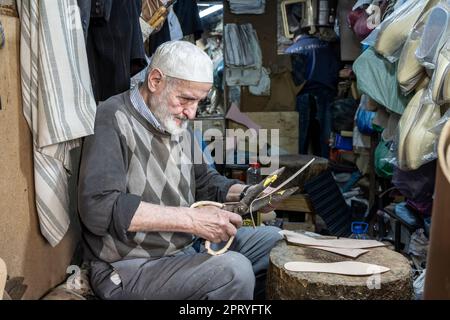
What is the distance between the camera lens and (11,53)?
1716 mm

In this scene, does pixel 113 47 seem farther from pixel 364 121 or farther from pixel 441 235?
pixel 364 121

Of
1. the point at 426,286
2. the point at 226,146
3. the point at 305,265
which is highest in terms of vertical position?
the point at 426,286

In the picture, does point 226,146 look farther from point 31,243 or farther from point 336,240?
point 31,243

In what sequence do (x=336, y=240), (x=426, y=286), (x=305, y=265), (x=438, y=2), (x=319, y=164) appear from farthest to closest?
(x=319, y=164)
(x=438, y=2)
(x=336, y=240)
(x=305, y=265)
(x=426, y=286)

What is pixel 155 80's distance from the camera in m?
2.11

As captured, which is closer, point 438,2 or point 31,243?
point 31,243

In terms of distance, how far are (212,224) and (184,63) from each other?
2.33ft

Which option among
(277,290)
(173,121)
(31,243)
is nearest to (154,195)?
(173,121)

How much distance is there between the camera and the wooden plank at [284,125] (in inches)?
227

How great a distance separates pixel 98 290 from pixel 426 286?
129 centimetres

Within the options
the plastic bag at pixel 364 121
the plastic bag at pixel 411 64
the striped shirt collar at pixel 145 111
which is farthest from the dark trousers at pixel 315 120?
the striped shirt collar at pixel 145 111

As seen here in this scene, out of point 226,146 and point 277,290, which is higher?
point 277,290

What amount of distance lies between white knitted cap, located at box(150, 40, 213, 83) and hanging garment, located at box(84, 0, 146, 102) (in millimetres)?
459
